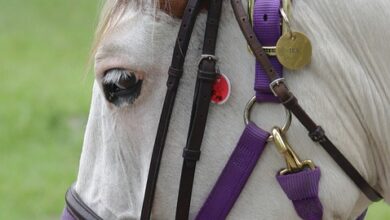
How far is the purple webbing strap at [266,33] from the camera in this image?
225 centimetres

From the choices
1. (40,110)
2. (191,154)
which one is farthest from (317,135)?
(40,110)

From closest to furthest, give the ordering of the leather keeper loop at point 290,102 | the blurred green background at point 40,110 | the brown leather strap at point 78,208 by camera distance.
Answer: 1. the leather keeper loop at point 290,102
2. the brown leather strap at point 78,208
3. the blurred green background at point 40,110

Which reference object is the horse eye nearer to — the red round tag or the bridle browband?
the bridle browband

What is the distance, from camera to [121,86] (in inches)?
91.7

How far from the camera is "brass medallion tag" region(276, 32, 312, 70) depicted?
2.23m

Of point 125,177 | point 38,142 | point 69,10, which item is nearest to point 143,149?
point 125,177

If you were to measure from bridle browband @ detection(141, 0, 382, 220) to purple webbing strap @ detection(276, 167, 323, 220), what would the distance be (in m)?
0.08

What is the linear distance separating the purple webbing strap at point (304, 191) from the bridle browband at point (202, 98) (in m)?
0.08

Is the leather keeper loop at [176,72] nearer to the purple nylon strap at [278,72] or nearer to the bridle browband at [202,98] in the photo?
the bridle browband at [202,98]

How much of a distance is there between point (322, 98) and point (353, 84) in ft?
0.31

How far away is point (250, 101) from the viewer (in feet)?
7.46

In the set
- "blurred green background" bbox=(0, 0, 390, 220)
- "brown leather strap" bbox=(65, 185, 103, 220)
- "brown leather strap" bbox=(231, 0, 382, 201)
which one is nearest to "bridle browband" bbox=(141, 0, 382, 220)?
"brown leather strap" bbox=(231, 0, 382, 201)

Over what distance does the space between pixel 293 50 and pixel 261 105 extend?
16 cm

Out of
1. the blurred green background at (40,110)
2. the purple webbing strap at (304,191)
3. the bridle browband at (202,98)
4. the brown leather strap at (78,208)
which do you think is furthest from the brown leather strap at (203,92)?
the blurred green background at (40,110)
